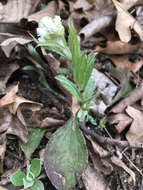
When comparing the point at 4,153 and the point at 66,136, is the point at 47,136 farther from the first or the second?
the point at 4,153

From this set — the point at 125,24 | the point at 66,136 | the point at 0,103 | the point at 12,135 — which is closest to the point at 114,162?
the point at 66,136

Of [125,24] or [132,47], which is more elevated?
[125,24]

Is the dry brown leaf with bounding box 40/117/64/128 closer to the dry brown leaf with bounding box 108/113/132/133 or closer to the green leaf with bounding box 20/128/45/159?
the green leaf with bounding box 20/128/45/159

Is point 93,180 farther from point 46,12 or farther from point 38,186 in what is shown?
point 46,12

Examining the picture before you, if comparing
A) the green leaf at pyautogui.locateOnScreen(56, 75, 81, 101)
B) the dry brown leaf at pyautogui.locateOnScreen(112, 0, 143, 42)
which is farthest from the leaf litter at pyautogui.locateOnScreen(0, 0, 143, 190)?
the green leaf at pyautogui.locateOnScreen(56, 75, 81, 101)

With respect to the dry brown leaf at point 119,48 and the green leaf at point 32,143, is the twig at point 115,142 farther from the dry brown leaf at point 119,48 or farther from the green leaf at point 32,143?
the dry brown leaf at point 119,48

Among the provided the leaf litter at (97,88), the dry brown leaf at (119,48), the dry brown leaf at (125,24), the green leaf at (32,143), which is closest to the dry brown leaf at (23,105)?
the leaf litter at (97,88)

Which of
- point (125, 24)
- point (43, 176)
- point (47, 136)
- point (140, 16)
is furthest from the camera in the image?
point (140, 16)

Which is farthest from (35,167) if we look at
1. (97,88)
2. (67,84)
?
(97,88)
